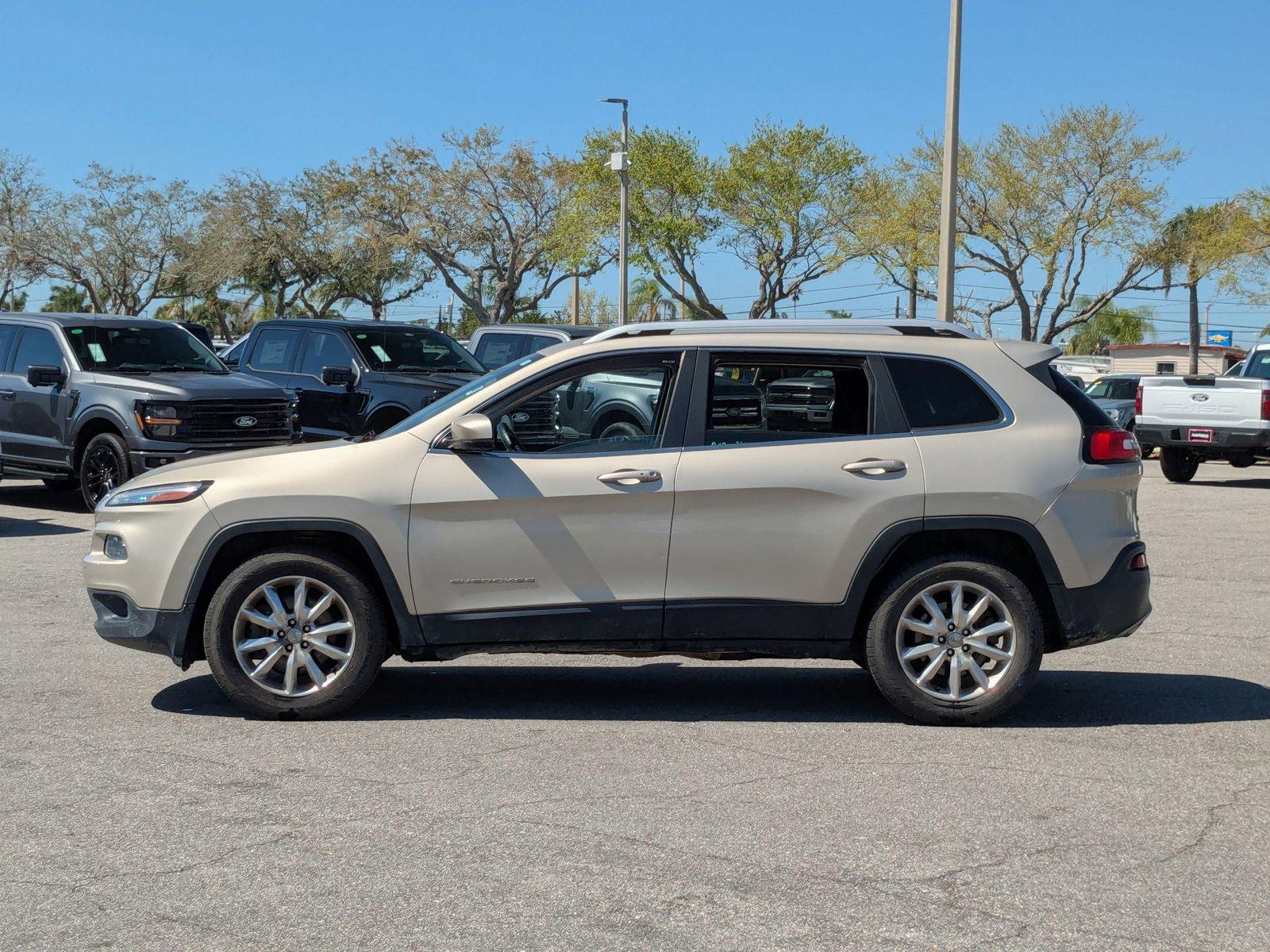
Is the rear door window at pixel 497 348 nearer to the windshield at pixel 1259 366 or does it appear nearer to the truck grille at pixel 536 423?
the windshield at pixel 1259 366

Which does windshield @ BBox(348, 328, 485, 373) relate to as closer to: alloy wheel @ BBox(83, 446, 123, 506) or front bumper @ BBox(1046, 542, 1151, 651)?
alloy wheel @ BBox(83, 446, 123, 506)

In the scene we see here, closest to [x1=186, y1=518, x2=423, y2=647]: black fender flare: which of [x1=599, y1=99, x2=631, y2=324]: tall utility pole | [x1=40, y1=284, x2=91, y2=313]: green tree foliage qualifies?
[x1=599, y1=99, x2=631, y2=324]: tall utility pole

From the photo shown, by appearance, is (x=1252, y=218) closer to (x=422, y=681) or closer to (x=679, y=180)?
(x=679, y=180)

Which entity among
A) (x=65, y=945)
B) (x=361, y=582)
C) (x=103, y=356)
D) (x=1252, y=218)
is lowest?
(x=65, y=945)

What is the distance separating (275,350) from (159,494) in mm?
12456

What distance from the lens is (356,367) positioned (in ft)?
58.4

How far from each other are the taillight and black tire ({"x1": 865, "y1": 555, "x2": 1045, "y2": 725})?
0.66 m

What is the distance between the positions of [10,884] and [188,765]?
53.7 inches

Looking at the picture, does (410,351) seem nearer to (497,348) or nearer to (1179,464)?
(497,348)

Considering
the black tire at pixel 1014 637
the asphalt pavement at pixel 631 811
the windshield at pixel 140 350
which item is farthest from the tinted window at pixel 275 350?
the black tire at pixel 1014 637

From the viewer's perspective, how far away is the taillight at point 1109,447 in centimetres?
650

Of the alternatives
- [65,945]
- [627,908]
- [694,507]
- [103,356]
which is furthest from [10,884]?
[103,356]

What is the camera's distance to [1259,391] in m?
19.9

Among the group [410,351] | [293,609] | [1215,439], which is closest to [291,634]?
[293,609]
